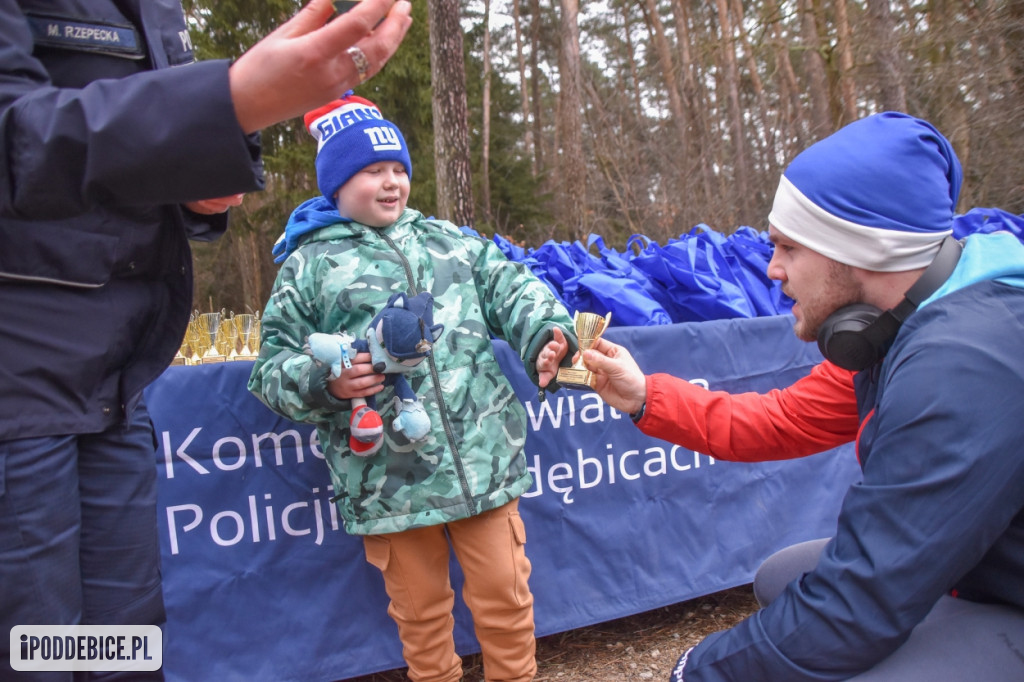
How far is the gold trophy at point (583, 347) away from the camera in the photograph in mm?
2164

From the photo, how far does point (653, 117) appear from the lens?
80.8 ft

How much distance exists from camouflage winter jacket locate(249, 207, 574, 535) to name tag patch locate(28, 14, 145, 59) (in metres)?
1.00

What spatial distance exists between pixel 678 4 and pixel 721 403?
60.5 feet

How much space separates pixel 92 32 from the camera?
1.28m

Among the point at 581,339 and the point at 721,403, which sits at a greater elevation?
the point at 581,339

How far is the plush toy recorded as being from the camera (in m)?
2.06

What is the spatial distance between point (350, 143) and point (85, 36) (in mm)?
1198

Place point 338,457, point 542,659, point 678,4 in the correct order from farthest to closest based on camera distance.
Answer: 1. point 678,4
2. point 542,659
3. point 338,457

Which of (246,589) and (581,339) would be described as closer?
(581,339)

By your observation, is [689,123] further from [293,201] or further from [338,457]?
[338,457]

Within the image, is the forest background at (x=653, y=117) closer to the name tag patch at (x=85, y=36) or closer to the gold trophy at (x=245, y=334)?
the gold trophy at (x=245, y=334)

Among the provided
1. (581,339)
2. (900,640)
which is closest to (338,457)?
(581,339)

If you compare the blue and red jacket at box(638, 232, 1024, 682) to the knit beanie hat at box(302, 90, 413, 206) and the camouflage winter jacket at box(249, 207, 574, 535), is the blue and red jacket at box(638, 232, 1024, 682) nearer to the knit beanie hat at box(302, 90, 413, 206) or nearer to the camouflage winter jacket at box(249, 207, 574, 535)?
the camouflage winter jacket at box(249, 207, 574, 535)

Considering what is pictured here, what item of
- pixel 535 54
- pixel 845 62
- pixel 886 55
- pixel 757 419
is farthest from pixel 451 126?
pixel 535 54
